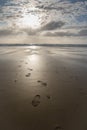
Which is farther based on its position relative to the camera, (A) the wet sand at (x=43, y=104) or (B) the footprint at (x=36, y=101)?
(B) the footprint at (x=36, y=101)

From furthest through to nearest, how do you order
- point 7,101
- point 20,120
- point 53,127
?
point 7,101 < point 20,120 < point 53,127

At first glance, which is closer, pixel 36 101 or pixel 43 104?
pixel 43 104

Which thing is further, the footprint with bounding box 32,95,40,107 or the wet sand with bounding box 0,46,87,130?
the footprint with bounding box 32,95,40,107

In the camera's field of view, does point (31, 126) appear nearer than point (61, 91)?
Yes

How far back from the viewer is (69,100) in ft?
20.2

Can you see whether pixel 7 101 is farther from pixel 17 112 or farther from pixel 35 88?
pixel 35 88

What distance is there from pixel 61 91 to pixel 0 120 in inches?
113

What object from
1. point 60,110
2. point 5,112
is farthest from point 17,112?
point 60,110

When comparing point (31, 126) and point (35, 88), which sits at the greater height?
point (31, 126)

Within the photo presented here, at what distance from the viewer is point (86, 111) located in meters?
5.29

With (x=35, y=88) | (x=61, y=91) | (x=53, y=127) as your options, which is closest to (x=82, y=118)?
(x=53, y=127)

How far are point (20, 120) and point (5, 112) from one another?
0.61 meters

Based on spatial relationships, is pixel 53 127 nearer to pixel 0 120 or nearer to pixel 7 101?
pixel 0 120

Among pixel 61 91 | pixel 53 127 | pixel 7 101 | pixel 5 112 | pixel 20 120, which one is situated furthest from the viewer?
pixel 61 91
